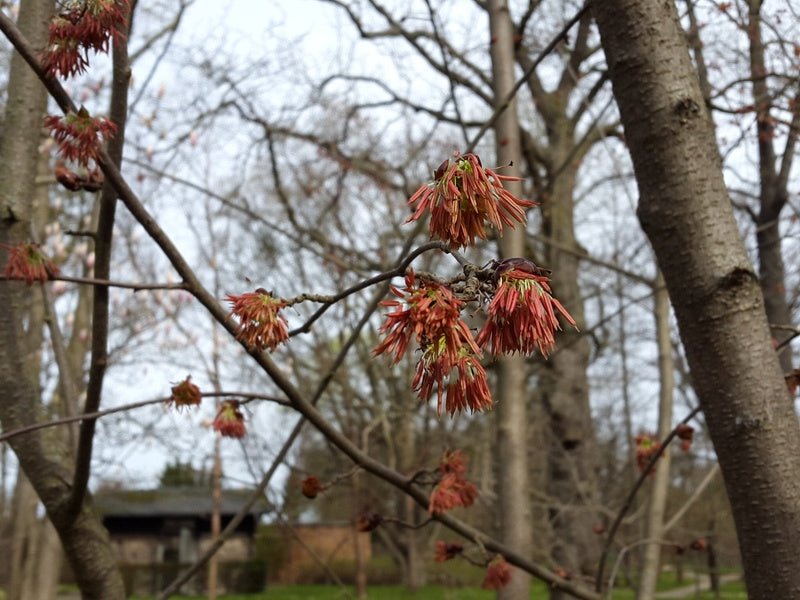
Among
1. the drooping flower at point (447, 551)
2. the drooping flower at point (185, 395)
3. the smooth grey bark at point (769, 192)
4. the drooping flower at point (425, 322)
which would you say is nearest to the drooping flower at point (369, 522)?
the drooping flower at point (447, 551)

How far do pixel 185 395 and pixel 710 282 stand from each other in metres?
1.06

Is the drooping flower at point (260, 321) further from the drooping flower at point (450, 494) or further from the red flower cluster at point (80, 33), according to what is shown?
the drooping flower at point (450, 494)

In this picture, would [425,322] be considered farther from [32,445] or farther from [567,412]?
[567,412]

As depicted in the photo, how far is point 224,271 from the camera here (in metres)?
12.2

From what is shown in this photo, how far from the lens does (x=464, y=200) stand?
0.91m

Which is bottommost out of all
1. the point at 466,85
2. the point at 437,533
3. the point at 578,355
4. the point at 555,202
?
the point at 437,533

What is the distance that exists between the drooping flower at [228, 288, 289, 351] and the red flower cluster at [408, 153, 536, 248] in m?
0.41

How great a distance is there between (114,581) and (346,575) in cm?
2889

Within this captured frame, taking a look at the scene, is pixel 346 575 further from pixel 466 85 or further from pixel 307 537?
pixel 466 85

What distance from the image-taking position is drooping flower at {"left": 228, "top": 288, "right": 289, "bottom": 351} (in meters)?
1.24

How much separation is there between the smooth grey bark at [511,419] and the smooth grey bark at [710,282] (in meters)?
1.33

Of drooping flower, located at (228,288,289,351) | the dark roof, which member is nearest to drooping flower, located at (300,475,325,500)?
drooping flower, located at (228,288,289,351)

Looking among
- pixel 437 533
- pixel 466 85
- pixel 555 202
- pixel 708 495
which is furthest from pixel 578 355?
pixel 708 495

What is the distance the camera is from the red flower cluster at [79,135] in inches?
55.9
